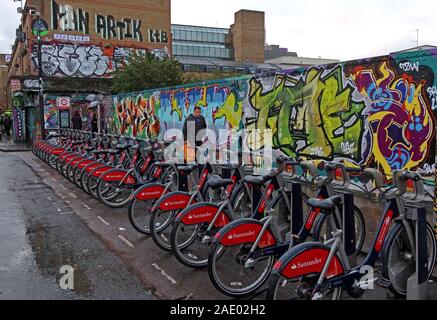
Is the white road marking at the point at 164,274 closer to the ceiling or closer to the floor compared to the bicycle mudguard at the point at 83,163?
closer to the floor

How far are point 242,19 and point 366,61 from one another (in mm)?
66429

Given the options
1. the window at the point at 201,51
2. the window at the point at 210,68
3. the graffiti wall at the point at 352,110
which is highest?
the window at the point at 201,51

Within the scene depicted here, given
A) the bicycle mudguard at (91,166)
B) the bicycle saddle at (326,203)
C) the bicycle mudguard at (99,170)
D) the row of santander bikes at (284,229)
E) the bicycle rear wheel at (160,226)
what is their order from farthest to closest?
1. the bicycle mudguard at (91,166)
2. the bicycle mudguard at (99,170)
3. the bicycle rear wheel at (160,226)
4. the bicycle saddle at (326,203)
5. the row of santander bikes at (284,229)

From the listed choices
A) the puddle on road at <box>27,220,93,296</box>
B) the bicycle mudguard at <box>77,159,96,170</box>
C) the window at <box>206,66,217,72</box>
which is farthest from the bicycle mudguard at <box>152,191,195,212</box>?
the window at <box>206,66,217,72</box>

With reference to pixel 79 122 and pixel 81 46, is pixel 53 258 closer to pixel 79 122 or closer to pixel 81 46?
pixel 79 122

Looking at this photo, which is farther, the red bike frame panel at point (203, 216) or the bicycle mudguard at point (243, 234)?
the red bike frame panel at point (203, 216)

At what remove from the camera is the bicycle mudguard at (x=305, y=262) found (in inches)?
130

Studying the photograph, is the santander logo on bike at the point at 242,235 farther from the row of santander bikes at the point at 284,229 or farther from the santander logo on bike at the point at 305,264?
the santander logo on bike at the point at 305,264

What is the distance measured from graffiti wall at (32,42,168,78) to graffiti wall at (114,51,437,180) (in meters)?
22.2

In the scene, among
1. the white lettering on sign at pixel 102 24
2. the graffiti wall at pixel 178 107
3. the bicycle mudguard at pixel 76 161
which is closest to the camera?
the graffiti wall at pixel 178 107

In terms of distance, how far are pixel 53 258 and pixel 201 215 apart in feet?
6.64

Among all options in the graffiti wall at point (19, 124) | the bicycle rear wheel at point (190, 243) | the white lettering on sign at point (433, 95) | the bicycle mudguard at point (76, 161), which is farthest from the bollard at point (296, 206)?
the graffiti wall at point (19, 124)

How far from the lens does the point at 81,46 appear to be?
29.9 m

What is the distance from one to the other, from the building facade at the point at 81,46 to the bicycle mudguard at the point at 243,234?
67.9 ft
